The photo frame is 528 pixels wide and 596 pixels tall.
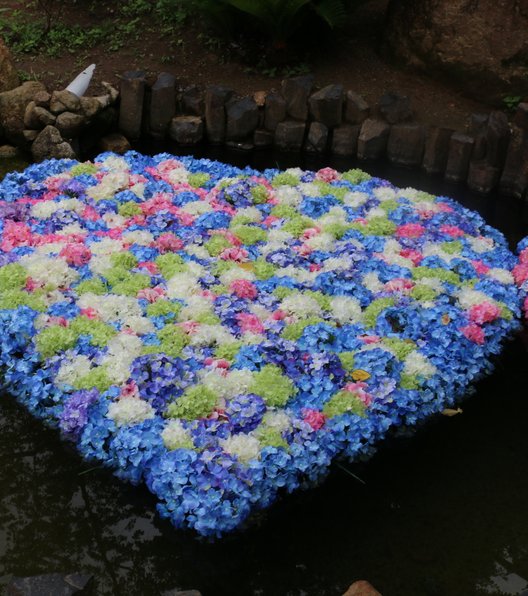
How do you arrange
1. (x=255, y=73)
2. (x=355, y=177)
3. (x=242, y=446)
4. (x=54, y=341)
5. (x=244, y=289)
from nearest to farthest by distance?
(x=242, y=446)
(x=54, y=341)
(x=244, y=289)
(x=355, y=177)
(x=255, y=73)

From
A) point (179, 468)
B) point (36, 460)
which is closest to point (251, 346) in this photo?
point (179, 468)

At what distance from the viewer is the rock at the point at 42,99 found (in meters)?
7.33

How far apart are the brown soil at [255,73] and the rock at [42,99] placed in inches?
27.1

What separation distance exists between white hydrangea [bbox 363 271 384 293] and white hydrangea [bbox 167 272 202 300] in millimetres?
1026

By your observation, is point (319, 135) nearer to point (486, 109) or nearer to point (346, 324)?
→ point (486, 109)

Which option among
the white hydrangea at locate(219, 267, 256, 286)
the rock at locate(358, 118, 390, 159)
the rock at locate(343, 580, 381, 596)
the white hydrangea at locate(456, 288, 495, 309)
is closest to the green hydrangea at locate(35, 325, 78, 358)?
the white hydrangea at locate(219, 267, 256, 286)

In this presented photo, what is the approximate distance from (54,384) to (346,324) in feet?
5.35

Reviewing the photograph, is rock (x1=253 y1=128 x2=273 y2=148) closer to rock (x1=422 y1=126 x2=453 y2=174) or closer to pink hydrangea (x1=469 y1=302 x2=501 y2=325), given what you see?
rock (x1=422 y1=126 x2=453 y2=174)

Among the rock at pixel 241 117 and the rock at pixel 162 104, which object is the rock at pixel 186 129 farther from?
the rock at pixel 241 117

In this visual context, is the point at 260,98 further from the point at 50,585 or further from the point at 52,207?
the point at 50,585

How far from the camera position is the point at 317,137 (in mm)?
7539

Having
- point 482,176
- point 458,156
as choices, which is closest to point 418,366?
point 482,176

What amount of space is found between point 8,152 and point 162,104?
1.58 meters

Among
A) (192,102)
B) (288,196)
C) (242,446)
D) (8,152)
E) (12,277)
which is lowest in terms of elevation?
(8,152)
